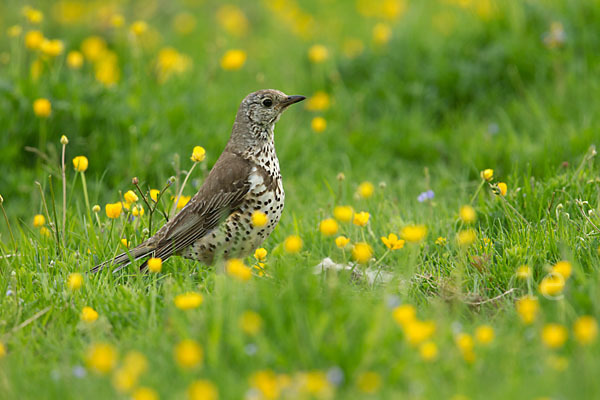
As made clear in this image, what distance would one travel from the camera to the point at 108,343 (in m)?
3.97

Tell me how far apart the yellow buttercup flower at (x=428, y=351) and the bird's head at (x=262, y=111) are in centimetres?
241

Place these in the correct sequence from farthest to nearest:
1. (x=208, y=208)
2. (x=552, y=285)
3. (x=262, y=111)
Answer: (x=262, y=111), (x=208, y=208), (x=552, y=285)

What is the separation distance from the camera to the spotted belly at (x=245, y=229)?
4965mm

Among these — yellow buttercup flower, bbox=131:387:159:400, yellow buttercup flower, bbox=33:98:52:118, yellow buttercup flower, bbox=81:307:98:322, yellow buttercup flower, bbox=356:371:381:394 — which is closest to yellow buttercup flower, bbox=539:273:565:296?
yellow buttercup flower, bbox=356:371:381:394

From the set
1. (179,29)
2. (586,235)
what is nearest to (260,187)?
(586,235)

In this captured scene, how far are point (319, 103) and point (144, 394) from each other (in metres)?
5.68

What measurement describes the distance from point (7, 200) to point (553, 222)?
4.48m

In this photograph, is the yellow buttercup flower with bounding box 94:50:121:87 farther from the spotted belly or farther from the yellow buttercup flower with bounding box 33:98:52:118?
the spotted belly

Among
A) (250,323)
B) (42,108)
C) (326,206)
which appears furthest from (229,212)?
(42,108)

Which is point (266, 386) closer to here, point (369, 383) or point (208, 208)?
point (369, 383)

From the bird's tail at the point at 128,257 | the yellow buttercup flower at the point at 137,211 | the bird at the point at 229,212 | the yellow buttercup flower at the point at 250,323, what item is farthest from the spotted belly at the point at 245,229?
the yellow buttercup flower at the point at 250,323

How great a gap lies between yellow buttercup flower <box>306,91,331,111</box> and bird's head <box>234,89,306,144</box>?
290 centimetres

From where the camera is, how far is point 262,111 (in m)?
5.43

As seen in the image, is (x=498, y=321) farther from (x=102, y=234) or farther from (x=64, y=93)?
(x=64, y=93)
